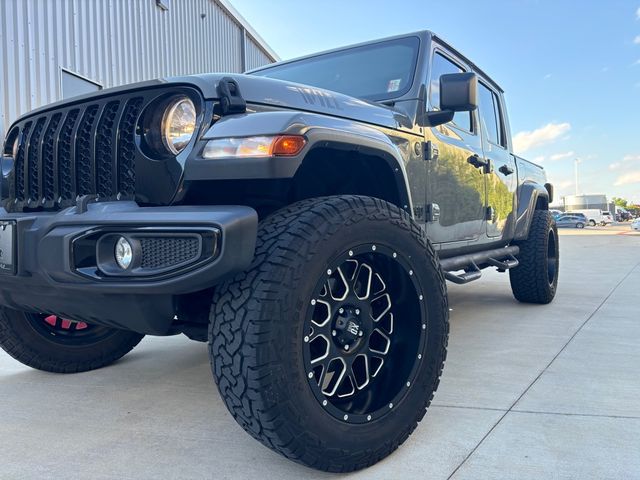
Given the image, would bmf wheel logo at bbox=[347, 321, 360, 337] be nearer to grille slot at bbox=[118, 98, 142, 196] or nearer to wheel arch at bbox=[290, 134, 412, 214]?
wheel arch at bbox=[290, 134, 412, 214]

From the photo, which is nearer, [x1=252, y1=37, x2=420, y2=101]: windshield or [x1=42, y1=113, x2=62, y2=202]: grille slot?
[x1=42, y1=113, x2=62, y2=202]: grille slot

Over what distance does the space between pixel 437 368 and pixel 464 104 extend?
4.62 ft

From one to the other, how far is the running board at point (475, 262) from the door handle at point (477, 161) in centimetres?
64

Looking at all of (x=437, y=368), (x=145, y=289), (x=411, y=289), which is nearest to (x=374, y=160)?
(x=411, y=289)

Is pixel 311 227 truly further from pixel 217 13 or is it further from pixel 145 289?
pixel 217 13

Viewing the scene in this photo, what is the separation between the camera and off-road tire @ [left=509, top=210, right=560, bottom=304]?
4.80m

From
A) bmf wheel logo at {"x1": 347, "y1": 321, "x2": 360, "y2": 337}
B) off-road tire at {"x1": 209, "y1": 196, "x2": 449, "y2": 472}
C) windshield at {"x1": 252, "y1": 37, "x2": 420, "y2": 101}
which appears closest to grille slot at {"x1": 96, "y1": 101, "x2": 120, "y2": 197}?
off-road tire at {"x1": 209, "y1": 196, "x2": 449, "y2": 472}

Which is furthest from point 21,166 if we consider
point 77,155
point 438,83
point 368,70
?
point 438,83

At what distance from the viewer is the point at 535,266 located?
4781 millimetres

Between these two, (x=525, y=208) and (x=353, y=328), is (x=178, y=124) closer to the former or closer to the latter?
(x=353, y=328)

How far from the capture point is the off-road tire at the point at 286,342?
5.10ft

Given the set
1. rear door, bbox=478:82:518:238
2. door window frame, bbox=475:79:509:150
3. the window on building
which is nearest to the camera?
rear door, bbox=478:82:518:238

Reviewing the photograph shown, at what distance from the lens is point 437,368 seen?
6.77 ft

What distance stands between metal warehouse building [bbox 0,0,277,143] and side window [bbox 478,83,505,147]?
201 inches
